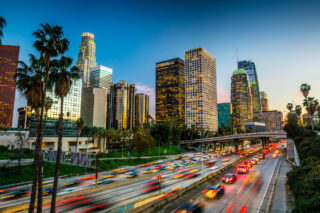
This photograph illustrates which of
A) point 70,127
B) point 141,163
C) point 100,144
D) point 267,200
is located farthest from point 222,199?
point 70,127

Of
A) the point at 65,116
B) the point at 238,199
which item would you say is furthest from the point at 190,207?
the point at 65,116

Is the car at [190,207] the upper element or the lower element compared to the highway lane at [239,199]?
upper

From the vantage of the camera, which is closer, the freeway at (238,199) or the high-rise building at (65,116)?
the freeway at (238,199)

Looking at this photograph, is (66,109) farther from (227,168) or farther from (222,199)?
(222,199)

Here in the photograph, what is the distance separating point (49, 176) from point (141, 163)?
26.3 metres

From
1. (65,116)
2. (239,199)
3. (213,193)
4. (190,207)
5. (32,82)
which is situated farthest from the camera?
(65,116)

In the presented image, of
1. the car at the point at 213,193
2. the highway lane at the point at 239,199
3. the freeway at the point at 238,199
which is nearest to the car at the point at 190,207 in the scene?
the freeway at the point at 238,199

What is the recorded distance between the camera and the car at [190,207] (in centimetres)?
1870

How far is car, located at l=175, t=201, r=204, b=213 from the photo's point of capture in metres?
18.7

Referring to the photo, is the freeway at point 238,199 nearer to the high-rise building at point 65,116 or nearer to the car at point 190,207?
the car at point 190,207

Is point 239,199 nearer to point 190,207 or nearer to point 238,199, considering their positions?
point 238,199

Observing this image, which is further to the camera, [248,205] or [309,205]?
[248,205]

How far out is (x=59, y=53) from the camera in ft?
58.1

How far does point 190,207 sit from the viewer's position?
64.4ft
